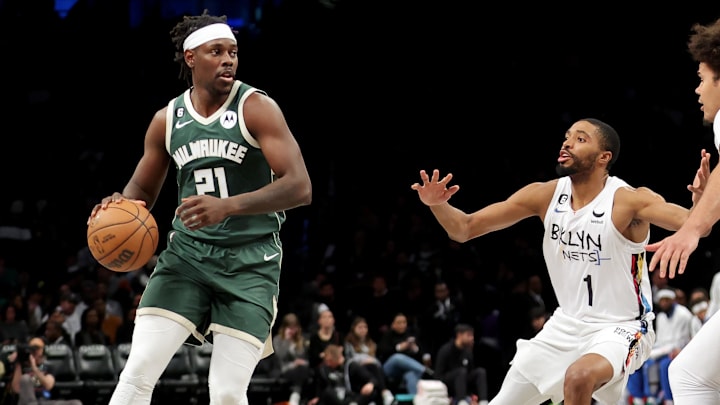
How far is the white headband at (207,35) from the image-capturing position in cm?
530

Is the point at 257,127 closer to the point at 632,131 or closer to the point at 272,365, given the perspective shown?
the point at 272,365

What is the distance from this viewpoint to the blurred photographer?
10.6 meters

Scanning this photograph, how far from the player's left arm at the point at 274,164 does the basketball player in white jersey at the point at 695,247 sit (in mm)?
1570

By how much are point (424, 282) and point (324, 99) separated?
486 centimetres

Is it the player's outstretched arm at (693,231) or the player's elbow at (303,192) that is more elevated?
the player's elbow at (303,192)

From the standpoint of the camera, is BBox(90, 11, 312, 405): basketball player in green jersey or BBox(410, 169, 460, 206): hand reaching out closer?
BBox(90, 11, 312, 405): basketball player in green jersey

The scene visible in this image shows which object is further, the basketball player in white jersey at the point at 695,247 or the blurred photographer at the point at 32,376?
the blurred photographer at the point at 32,376

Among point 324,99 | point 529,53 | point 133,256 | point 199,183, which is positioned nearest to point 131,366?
point 133,256

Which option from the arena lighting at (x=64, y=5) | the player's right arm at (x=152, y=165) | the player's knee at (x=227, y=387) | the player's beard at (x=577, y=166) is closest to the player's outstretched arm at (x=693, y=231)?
the player's knee at (x=227, y=387)

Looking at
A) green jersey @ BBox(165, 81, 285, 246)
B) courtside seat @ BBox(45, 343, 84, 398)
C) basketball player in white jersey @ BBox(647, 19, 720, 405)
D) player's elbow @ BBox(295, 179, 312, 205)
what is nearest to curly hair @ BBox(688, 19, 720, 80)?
basketball player in white jersey @ BBox(647, 19, 720, 405)

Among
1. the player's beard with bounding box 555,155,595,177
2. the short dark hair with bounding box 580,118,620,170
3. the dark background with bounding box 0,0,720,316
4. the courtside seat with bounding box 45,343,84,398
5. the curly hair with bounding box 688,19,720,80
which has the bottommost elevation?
→ the courtside seat with bounding box 45,343,84,398

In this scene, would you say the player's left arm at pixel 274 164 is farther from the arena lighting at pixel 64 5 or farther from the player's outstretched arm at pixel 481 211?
the arena lighting at pixel 64 5

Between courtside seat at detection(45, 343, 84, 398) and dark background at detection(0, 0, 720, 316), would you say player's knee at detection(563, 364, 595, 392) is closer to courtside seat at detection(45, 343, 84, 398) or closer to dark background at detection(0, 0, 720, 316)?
courtside seat at detection(45, 343, 84, 398)

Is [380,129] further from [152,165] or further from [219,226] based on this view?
[219,226]
